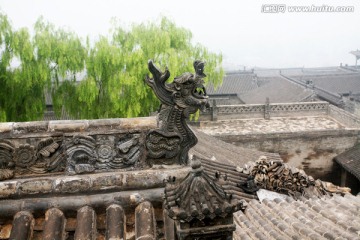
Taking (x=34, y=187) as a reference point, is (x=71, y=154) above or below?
above

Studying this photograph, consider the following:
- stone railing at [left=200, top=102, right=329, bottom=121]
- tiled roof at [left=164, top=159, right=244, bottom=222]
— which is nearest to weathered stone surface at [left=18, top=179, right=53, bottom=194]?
tiled roof at [left=164, top=159, right=244, bottom=222]

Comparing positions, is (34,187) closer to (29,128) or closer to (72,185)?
(72,185)

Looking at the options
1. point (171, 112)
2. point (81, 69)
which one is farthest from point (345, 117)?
point (171, 112)

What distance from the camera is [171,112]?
3824 millimetres

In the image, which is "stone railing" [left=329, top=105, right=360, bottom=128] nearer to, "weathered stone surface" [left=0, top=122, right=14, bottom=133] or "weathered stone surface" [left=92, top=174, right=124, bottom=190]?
"weathered stone surface" [left=92, top=174, right=124, bottom=190]

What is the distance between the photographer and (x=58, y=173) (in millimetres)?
3752

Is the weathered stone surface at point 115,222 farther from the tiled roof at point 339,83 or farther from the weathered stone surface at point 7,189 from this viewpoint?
the tiled roof at point 339,83

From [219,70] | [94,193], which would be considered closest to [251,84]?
[219,70]

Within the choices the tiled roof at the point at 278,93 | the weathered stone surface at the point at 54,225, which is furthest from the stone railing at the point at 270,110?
the weathered stone surface at the point at 54,225

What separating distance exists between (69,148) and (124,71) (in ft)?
40.6

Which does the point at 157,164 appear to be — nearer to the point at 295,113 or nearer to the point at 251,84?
the point at 295,113

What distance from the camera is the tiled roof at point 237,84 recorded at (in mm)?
32709

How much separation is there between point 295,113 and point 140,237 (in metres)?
22.3

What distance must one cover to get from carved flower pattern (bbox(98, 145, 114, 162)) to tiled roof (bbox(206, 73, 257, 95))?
2783 centimetres
